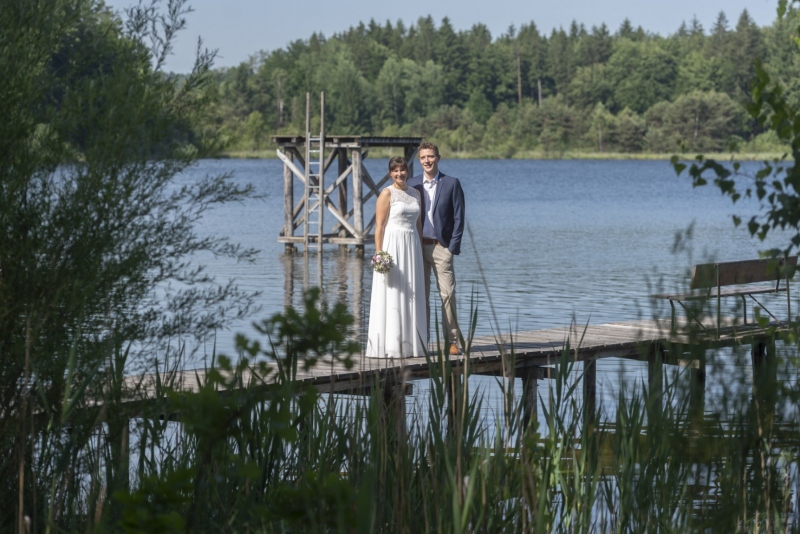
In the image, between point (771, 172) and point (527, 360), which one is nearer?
point (771, 172)

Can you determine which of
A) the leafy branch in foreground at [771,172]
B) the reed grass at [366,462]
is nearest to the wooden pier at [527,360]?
the reed grass at [366,462]

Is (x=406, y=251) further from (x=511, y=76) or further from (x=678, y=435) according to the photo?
(x=511, y=76)

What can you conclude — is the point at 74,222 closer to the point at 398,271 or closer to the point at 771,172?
the point at 771,172

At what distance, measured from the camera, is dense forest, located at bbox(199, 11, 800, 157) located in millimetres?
113312

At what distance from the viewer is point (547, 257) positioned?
25.6 m

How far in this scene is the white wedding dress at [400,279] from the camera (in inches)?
325

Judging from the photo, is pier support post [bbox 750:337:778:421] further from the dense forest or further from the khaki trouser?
the dense forest

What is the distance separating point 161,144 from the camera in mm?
4105

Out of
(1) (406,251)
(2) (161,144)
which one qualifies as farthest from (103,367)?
(1) (406,251)

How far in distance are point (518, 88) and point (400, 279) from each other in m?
135

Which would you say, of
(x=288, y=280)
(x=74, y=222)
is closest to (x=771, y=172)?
(x=74, y=222)

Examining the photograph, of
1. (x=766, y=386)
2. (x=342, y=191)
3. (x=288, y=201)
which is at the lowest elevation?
(x=288, y=201)

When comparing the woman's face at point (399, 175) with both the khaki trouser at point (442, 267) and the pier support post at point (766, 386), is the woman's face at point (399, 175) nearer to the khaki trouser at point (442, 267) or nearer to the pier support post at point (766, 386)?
the khaki trouser at point (442, 267)

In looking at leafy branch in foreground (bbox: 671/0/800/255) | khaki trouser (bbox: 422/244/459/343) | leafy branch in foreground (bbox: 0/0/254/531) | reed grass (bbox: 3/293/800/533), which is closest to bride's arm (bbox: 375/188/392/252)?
khaki trouser (bbox: 422/244/459/343)
